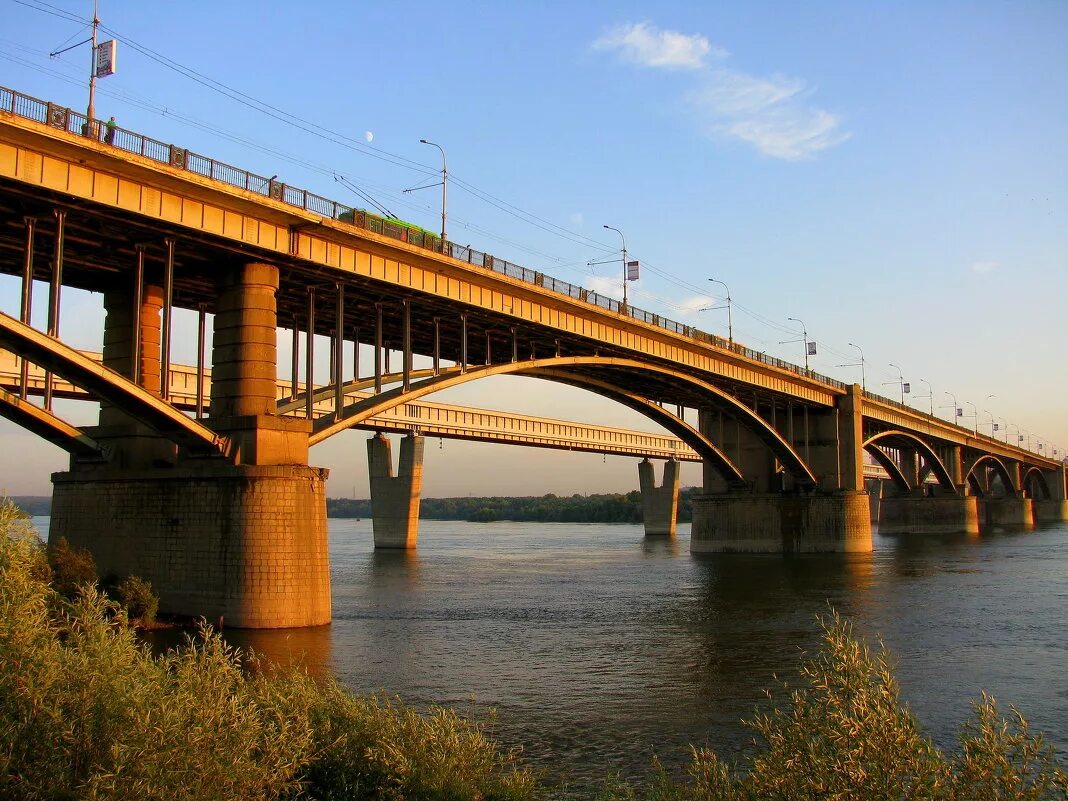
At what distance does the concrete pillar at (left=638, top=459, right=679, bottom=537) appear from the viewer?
368 feet

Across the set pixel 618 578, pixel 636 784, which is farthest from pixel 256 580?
pixel 618 578

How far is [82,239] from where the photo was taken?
88.9 feet

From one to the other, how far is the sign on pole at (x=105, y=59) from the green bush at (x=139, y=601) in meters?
13.1

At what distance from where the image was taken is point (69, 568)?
87.0 ft

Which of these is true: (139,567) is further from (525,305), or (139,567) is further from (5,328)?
(525,305)

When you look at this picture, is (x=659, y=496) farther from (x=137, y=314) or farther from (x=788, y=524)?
(x=137, y=314)

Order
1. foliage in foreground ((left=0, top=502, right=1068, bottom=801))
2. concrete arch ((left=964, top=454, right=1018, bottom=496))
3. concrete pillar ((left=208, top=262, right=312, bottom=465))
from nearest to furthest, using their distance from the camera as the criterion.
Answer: foliage in foreground ((left=0, top=502, right=1068, bottom=801)) < concrete pillar ((left=208, top=262, right=312, bottom=465)) < concrete arch ((left=964, top=454, right=1018, bottom=496))

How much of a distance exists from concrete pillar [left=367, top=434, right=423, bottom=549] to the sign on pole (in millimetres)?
48688

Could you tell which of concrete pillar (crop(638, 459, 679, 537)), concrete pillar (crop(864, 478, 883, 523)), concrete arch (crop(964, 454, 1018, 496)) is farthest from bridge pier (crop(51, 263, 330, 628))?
concrete pillar (crop(864, 478, 883, 523))

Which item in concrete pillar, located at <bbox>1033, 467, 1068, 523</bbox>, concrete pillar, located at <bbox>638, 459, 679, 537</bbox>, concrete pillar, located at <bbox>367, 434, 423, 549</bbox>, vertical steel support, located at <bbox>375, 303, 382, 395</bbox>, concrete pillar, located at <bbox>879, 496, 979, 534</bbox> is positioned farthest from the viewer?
concrete pillar, located at <bbox>1033, 467, 1068, 523</bbox>

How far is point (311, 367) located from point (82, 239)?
308 inches

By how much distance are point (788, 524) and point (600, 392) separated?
21.4 meters

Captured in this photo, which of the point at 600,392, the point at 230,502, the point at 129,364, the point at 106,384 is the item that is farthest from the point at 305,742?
the point at 600,392

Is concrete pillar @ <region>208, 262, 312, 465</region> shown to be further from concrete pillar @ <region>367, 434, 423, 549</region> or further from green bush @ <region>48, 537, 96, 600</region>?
concrete pillar @ <region>367, 434, 423, 549</region>
